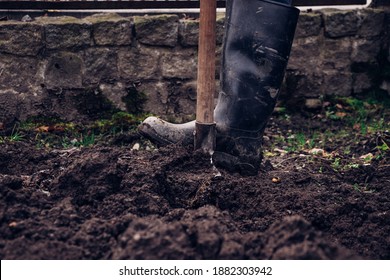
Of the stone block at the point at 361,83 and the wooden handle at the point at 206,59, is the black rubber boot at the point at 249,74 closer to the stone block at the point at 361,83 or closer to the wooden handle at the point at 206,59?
the wooden handle at the point at 206,59

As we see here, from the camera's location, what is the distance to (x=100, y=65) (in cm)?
376

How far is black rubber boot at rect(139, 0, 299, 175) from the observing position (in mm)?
2791

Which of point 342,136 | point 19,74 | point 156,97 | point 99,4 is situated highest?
point 99,4

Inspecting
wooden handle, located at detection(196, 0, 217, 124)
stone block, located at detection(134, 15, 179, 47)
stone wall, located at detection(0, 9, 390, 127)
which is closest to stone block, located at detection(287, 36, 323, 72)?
stone wall, located at detection(0, 9, 390, 127)

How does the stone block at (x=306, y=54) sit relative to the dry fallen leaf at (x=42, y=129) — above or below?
above

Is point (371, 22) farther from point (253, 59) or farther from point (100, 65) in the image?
point (100, 65)

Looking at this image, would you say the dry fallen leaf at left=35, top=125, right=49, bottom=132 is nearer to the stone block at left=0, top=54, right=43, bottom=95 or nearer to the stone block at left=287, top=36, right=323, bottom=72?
the stone block at left=0, top=54, right=43, bottom=95

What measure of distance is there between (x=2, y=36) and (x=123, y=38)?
718 mm

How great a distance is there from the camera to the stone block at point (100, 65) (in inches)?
147

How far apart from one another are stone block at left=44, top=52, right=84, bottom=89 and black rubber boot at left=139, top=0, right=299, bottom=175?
91 centimetres

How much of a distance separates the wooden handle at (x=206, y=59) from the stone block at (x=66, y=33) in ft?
3.73

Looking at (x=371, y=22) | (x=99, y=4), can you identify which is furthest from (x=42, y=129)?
(x=371, y=22)

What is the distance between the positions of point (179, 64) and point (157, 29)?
0.27 m

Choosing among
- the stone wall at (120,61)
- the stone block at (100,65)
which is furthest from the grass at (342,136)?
the stone block at (100,65)
